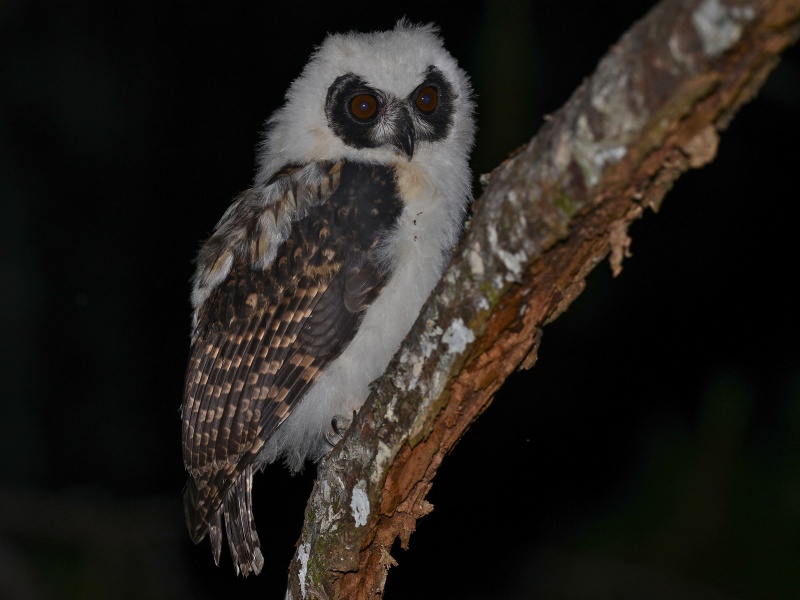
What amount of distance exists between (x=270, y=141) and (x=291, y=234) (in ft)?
2.63

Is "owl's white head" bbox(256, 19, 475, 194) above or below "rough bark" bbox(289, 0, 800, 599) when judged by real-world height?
above

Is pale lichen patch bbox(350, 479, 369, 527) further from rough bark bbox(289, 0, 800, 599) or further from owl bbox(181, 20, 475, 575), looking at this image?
owl bbox(181, 20, 475, 575)

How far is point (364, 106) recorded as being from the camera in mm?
2781

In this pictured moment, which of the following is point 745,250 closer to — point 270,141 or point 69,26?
point 270,141

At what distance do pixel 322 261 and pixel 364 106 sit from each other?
698mm

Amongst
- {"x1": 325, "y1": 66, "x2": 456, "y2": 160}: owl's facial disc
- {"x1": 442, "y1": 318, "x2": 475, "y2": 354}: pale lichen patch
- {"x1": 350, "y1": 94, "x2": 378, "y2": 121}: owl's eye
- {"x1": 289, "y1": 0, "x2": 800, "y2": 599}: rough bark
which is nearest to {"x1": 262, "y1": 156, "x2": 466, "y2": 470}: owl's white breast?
{"x1": 325, "y1": 66, "x2": 456, "y2": 160}: owl's facial disc

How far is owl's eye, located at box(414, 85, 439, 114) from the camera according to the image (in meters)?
2.84

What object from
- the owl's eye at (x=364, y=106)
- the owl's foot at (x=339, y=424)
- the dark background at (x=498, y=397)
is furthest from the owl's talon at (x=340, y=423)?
the dark background at (x=498, y=397)

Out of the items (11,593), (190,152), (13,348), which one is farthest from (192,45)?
(11,593)

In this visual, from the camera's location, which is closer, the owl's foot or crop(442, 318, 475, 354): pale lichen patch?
crop(442, 318, 475, 354): pale lichen patch

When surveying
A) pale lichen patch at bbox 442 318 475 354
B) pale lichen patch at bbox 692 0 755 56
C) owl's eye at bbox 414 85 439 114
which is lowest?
pale lichen patch at bbox 442 318 475 354

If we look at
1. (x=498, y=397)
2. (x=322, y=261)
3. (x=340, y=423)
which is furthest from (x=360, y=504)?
(x=498, y=397)

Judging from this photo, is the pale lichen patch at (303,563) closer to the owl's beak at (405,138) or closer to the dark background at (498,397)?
the owl's beak at (405,138)

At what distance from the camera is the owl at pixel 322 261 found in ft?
7.92
